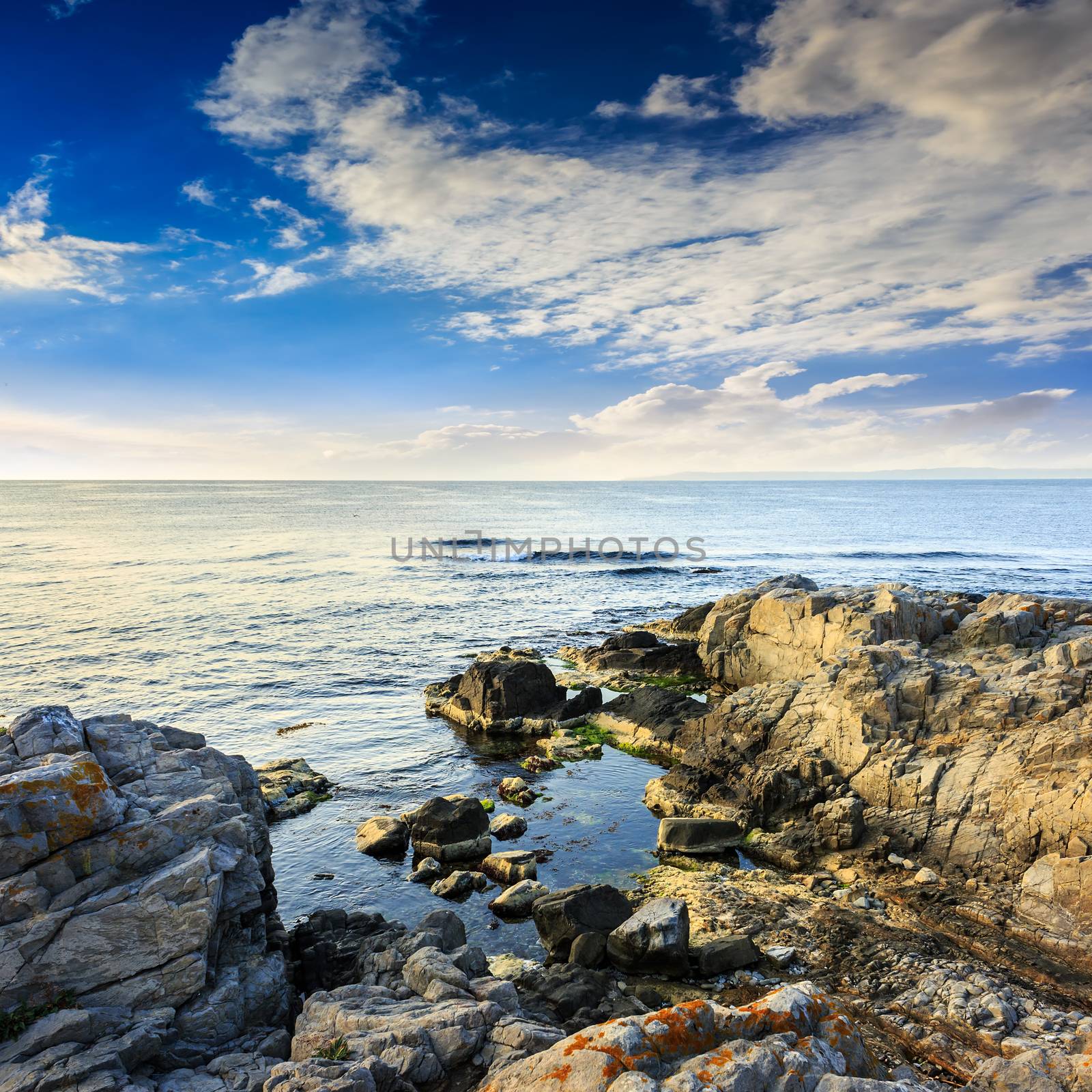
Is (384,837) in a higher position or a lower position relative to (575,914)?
lower

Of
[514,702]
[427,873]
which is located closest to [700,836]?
[427,873]

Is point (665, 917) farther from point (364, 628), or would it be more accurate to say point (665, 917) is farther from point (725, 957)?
point (364, 628)

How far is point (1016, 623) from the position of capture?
2334 cm

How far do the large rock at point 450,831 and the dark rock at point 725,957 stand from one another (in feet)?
24.1

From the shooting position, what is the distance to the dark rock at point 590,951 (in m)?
13.8

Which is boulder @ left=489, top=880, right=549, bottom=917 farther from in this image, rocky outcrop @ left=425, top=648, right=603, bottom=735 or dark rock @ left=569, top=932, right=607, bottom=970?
rocky outcrop @ left=425, top=648, right=603, bottom=735

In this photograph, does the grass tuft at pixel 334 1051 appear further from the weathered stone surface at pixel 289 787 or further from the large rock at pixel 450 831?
the weathered stone surface at pixel 289 787

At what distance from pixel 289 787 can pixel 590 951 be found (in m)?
13.0

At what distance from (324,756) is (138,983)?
1663 centimetres

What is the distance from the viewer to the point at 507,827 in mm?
20172

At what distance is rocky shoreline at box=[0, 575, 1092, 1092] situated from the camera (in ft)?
27.8

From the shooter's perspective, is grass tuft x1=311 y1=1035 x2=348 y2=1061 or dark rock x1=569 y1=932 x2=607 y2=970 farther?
dark rock x1=569 y1=932 x2=607 y2=970

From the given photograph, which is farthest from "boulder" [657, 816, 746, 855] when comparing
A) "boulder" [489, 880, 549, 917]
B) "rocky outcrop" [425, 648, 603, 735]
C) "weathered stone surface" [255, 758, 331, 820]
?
"weathered stone surface" [255, 758, 331, 820]

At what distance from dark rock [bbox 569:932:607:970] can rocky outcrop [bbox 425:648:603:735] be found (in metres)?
14.2
